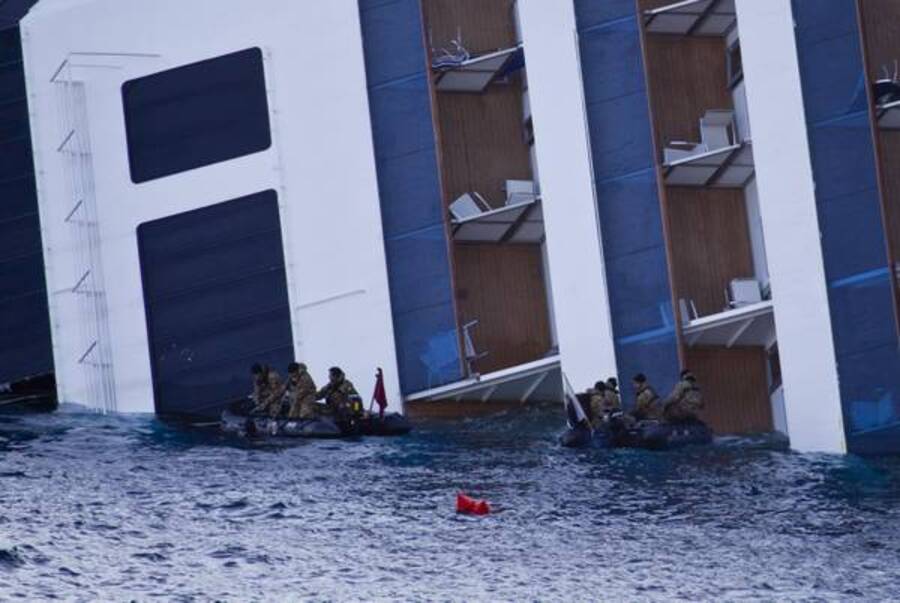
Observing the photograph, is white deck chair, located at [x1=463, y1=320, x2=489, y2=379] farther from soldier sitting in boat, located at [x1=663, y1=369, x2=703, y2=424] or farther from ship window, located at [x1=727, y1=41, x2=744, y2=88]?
ship window, located at [x1=727, y1=41, x2=744, y2=88]

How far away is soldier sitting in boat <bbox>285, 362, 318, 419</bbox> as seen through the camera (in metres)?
52.4

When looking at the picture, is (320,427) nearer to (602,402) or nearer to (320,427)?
(320,427)

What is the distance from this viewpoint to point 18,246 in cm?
5950

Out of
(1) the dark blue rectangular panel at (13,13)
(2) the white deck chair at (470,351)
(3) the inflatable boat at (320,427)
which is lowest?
(3) the inflatable boat at (320,427)

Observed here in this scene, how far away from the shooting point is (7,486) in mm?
45031

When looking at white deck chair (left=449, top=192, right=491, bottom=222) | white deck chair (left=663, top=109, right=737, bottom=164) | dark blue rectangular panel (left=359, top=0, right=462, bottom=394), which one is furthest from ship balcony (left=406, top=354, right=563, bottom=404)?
white deck chair (left=663, top=109, right=737, bottom=164)

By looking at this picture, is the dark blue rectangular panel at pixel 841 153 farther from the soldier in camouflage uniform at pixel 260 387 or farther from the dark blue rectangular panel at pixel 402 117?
the soldier in camouflage uniform at pixel 260 387

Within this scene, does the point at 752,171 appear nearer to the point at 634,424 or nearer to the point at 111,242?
the point at 634,424

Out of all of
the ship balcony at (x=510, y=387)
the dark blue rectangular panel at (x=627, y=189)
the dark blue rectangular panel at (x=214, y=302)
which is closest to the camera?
the dark blue rectangular panel at (x=627, y=189)

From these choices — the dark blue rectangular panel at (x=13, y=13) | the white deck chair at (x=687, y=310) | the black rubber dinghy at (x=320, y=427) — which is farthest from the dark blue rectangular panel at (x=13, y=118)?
the white deck chair at (x=687, y=310)

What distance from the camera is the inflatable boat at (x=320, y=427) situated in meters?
51.7

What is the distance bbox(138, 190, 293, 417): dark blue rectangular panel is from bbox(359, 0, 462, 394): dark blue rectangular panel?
3075 millimetres

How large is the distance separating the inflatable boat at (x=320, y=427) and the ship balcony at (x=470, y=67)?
29.1ft

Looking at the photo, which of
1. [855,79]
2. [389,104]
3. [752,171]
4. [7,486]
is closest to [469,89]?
[389,104]
